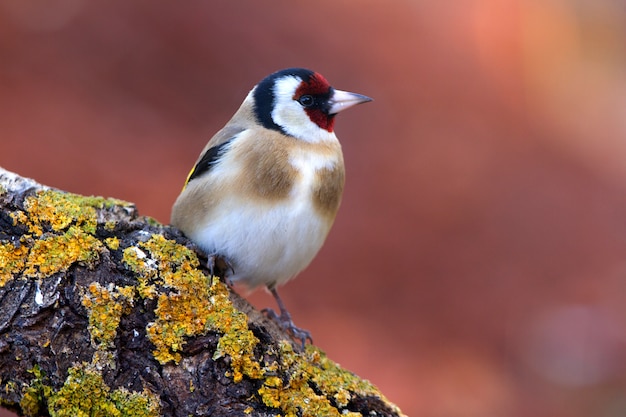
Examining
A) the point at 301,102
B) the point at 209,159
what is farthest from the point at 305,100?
the point at 209,159

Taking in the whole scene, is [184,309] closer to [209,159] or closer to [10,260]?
[10,260]

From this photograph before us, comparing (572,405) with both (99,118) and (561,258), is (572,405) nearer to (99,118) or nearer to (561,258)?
(561,258)

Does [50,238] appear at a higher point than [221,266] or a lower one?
lower

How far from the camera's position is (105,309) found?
8.20 feet

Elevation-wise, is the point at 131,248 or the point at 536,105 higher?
the point at 536,105

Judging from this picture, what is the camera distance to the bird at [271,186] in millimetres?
3334

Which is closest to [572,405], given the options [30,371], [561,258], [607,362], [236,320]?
[607,362]

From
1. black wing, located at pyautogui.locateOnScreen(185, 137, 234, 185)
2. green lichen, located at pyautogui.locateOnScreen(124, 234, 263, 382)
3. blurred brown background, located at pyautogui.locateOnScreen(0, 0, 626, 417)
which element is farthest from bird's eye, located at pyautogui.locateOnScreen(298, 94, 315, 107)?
blurred brown background, located at pyautogui.locateOnScreen(0, 0, 626, 417)

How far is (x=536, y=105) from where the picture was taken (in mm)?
10148

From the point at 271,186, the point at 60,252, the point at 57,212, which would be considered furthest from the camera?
the point at 271,186

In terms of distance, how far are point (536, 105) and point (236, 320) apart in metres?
8.47

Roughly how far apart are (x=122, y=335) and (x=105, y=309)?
115mm

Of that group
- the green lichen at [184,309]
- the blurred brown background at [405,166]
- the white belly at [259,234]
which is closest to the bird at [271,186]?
the white belly at [259,234]

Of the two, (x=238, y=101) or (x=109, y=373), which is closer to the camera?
(x=109, y=373)
